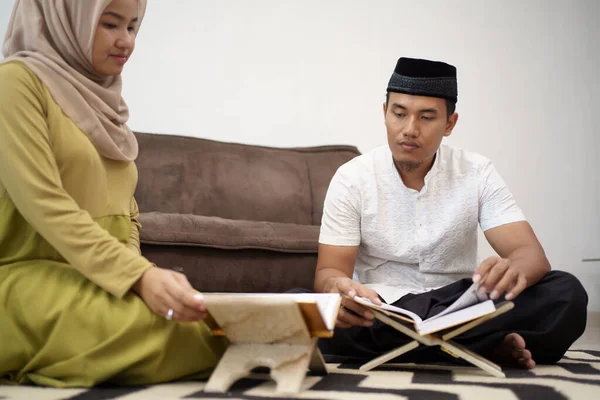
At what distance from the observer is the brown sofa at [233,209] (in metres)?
2.38

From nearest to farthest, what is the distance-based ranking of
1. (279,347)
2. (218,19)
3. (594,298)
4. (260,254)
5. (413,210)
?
1. (279,347)
2. (413,210)
3. (260,254)
4. (218,19)
5. (594,298)

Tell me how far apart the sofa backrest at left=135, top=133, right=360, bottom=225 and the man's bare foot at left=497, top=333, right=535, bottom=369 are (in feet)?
4.25

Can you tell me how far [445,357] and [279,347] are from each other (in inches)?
26.3

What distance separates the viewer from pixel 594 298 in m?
3.59

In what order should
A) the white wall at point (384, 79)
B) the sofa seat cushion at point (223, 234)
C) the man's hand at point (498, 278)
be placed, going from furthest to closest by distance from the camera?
the white wall at point (384, 79) < the sofa seat cushion at point (223, 234) < the man's hand at point (498, 278)

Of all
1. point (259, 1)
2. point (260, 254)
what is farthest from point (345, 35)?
point (260, 254)

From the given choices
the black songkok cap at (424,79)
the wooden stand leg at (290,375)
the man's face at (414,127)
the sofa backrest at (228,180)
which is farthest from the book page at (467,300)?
the sofa backrest at (228,180)

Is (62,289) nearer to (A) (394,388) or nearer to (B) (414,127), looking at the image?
(A) (394,388)

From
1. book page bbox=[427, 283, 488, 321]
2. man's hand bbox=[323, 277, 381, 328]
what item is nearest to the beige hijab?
man's hand bbox=[323, 277, 381, 328]

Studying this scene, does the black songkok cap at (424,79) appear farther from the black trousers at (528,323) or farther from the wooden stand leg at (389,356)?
the wooden stand leg at (389,356)

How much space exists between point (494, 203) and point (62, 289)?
120 cm

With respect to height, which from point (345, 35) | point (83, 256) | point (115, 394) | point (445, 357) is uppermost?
point (345, 35)

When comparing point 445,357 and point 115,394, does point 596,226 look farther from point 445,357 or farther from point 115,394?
point 115,394

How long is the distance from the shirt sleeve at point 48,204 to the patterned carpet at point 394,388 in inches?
A: 8.4
